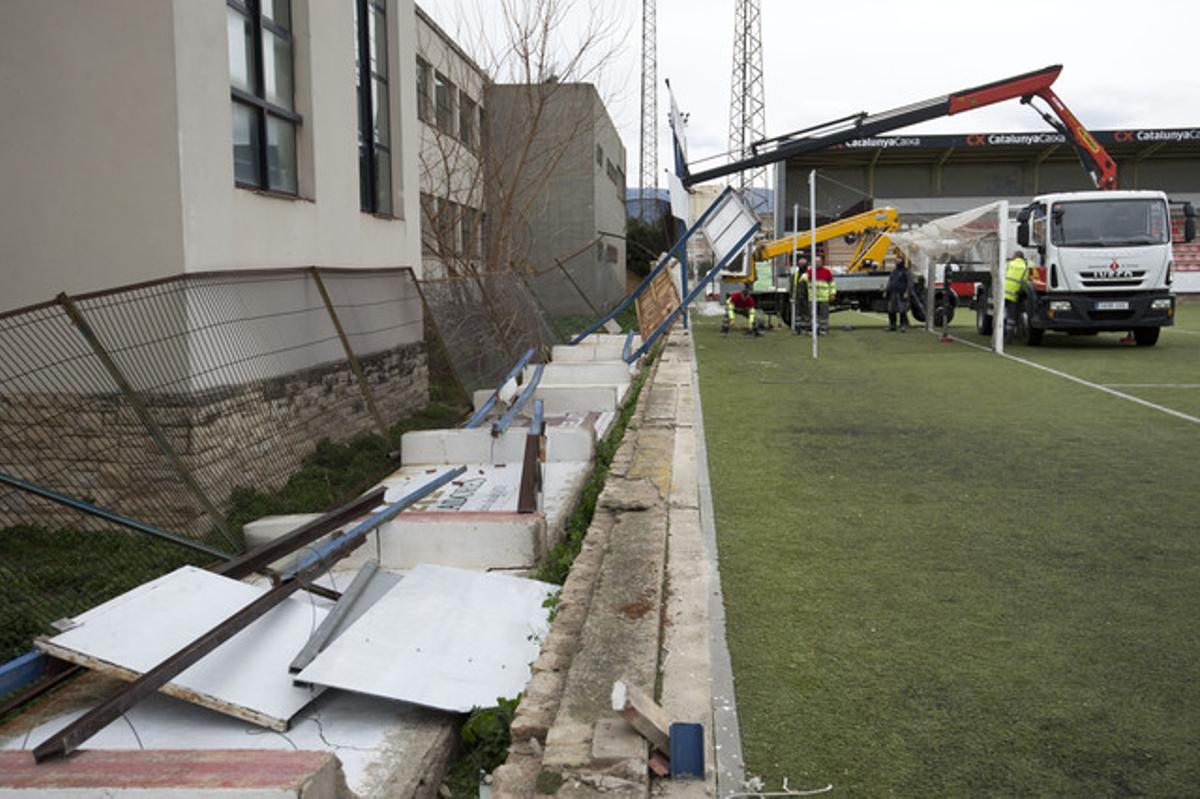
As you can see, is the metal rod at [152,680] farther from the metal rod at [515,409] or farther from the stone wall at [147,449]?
the metal rod at [515,409]

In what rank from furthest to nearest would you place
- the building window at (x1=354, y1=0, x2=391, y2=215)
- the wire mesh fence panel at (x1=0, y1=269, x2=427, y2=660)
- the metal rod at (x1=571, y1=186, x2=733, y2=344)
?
the metal rod at (x1=571, y1=186, x2=733, y2=344)
the building window at (x1=354, y1=0, x2=391, y2=215)
the wire mesh fence panel at (x1=0, y1=269, x2=427, y2=660)

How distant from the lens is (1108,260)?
17.7 m

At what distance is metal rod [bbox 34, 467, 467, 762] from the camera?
3.36 meters

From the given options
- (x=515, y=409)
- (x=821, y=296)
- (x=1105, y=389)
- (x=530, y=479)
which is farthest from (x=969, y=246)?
(x=530, y=479)

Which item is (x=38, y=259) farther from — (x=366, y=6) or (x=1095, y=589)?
(x=1095, y=589)

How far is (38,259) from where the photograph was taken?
23.3 ft

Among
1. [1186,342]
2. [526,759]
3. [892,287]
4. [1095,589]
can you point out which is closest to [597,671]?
[526,759]

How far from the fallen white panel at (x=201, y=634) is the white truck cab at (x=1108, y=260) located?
53.0 ft

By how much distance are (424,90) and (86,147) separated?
14.5m

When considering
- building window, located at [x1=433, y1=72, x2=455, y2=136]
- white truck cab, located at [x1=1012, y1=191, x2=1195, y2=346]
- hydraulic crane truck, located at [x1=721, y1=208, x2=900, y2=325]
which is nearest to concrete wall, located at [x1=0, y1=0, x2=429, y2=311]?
white truck cab, located at [x1=1012, y1=191, x2=1195, y2=346]

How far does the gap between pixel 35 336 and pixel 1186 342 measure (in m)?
19.5

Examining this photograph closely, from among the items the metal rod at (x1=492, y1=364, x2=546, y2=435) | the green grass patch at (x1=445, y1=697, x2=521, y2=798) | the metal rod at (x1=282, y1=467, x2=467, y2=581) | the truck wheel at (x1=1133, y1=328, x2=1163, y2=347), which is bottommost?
the green grass patch at (x1=445, y1=697, x2=521, y2=798)

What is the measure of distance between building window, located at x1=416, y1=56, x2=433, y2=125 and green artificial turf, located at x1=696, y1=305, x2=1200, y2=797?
442 inches

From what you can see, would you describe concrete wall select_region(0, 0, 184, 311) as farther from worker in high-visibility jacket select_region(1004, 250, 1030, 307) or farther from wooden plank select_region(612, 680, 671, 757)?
worker in high-visibility jacket select_region(1004, 250, 1030, 307)
